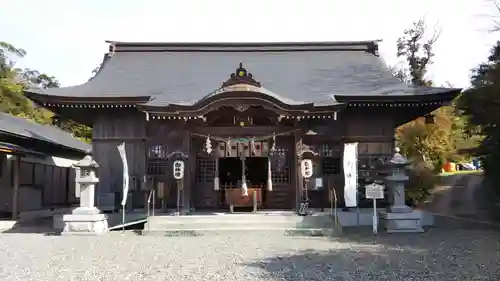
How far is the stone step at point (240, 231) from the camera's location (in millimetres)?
11086

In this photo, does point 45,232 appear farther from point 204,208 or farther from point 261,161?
point 261,161

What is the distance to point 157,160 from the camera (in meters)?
13.8

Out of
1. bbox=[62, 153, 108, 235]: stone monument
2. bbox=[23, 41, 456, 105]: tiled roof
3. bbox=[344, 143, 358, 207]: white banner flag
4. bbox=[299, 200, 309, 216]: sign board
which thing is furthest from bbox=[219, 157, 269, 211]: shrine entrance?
bbox=[62, 153, 108, 235]: stone monument

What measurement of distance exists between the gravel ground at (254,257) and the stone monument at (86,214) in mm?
586

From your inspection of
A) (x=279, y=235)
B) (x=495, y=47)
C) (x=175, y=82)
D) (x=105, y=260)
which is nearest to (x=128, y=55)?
(x=175, y=82)

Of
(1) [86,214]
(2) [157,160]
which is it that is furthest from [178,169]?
(1) [86,214]

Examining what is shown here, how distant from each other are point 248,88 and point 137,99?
11.2 feet

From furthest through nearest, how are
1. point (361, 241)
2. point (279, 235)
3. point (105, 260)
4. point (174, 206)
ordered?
point (174, 206), point (279, 235), point (361, 241), point (105, 260)

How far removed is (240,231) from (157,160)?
391 centimetres

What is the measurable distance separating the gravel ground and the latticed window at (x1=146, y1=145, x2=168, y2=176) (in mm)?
3178

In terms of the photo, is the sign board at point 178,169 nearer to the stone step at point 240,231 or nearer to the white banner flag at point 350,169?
the stone step at point 240,231

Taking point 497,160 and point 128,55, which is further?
point 128,55

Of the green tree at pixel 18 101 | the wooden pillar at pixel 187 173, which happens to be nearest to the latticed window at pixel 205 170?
the wooden pillar at pixel 187 173

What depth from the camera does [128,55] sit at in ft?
58.1
